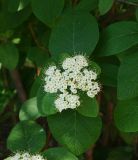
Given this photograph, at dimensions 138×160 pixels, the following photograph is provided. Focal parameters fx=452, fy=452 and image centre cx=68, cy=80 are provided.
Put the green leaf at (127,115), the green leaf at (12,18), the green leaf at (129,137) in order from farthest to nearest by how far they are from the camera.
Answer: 1. the green leaf at (129,137)
2. the green leaf at (12,18)
3. the green leaf at (127,115)

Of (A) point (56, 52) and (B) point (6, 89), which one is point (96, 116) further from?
(B) point (6, 89)

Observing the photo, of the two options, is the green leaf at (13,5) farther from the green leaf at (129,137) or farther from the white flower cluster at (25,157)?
the green leaf at (129,137)

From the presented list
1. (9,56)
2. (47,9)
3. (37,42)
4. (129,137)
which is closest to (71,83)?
(47,9)

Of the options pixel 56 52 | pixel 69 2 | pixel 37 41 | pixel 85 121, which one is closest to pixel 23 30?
pixel 37 41

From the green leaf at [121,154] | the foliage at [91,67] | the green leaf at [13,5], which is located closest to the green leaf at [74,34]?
the foliage at [91,67]

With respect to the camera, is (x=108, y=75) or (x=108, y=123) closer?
(x=108, y=75)

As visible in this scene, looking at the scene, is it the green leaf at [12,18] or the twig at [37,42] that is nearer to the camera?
the green leaf at [12,18]

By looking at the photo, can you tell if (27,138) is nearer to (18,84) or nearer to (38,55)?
(38,55)
